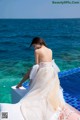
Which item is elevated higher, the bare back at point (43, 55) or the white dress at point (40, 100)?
the bare back at point (43, 55)

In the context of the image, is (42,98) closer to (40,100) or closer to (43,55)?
(40,100)

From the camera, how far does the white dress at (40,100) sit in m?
3.93

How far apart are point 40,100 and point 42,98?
0.12 feet

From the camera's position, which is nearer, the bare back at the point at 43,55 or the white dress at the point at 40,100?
the white dress at the point at 40,100

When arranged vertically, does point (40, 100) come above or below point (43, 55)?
below

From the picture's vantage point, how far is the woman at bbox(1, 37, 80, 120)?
3959 mm

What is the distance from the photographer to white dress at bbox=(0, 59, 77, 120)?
3.93 m

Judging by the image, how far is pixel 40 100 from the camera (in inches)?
160

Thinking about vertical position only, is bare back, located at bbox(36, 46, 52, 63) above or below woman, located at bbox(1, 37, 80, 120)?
Result: above

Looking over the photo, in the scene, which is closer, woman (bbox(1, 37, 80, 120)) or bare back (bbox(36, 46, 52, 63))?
woman (bbox(1, 37, 80, 120))

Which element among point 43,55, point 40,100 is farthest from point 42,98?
point 43,55

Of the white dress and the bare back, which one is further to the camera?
the bare back

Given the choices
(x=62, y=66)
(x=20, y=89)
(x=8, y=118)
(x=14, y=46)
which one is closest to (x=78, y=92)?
(x=20, y=89)

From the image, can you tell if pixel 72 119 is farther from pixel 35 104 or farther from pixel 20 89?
pixel 20 89
